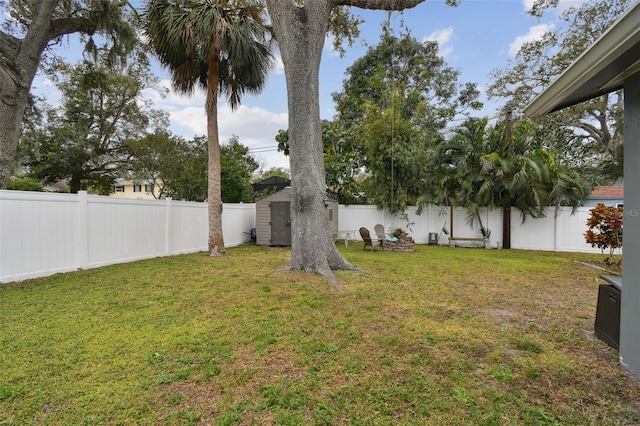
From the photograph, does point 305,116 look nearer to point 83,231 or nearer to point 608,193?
point 83,231

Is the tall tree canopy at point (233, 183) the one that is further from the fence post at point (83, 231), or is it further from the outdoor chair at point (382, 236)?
the fence post at point (83, 231)

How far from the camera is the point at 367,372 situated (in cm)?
251

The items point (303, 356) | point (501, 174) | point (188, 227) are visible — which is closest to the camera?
point (303, 356)

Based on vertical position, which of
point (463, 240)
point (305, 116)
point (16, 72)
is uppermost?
point (16, 72)

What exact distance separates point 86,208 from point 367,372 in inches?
263

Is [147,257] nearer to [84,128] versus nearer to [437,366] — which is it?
[437,366]

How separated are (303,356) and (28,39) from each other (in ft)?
26.1

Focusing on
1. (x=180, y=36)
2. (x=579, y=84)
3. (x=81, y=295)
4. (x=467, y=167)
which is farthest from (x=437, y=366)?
(x=467, y=167)

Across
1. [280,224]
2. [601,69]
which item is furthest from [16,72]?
[601,69]

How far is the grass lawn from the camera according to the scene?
204 cm

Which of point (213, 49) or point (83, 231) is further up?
point (213, 49)

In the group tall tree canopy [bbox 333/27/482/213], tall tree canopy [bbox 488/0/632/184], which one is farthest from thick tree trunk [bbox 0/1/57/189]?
tall tree canopy [bbox 488/0/632/184]

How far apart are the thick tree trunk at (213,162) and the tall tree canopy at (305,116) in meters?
3.11

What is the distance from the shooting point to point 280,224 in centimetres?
1116
